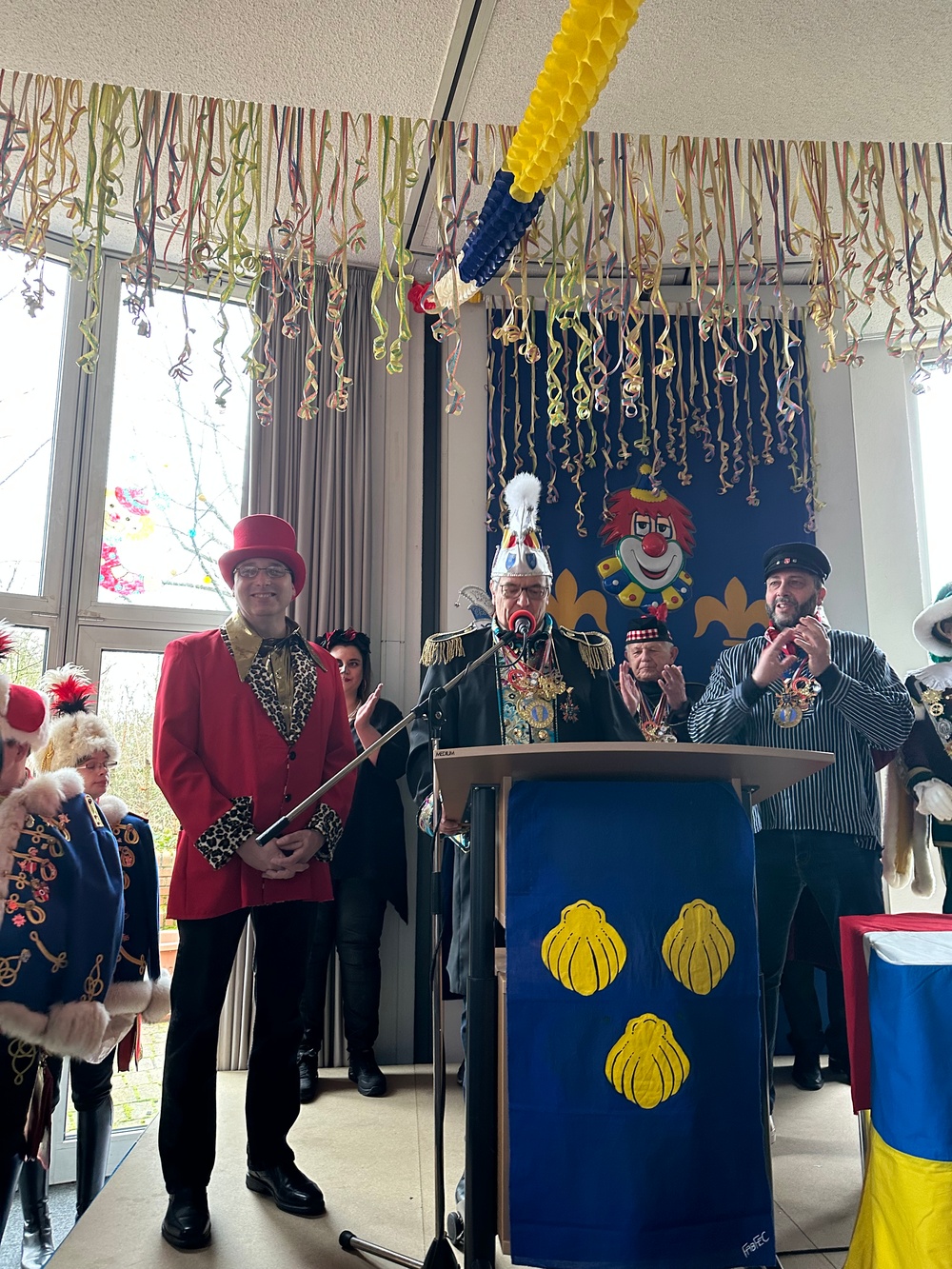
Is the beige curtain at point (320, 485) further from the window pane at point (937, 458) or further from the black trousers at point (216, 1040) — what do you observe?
the window pane at point (937, 458)

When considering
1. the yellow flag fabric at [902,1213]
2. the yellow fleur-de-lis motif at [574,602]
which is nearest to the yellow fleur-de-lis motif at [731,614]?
the yellow fleur-de-lis motif at [574,602]

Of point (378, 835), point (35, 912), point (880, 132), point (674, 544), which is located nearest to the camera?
point (35, 912)

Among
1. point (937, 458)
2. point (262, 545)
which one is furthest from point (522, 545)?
point (937, 458)

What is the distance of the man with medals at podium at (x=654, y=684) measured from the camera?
124 inches

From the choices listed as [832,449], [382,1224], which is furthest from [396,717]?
[832,449]

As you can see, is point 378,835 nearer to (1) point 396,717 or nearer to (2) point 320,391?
(1) point 396,717

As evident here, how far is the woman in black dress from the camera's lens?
330 centimetres

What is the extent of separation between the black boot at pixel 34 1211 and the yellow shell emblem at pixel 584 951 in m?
1.69

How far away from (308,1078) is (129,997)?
3.60 feet

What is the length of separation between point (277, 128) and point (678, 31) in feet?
4.18

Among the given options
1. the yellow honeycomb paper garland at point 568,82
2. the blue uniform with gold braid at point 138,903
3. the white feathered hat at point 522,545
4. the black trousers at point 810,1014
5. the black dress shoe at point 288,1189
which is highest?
the yellow honeycomb paper garland at point 568,82

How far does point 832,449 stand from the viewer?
405cm

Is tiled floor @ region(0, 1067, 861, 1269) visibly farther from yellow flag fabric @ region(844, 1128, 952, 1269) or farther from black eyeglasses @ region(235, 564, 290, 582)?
black eyeglasses @ region(235, 564, 290, 582)

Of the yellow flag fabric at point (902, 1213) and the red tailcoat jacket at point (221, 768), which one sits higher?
the red tailcoat jacket at point (221, 768)
